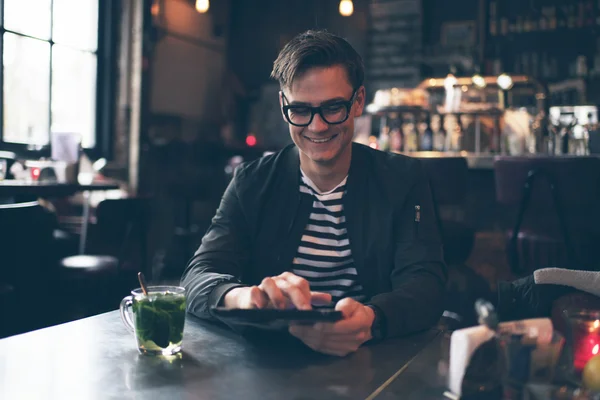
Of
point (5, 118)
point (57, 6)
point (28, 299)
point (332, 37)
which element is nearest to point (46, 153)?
point (5, 118)

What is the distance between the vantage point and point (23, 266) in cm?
209

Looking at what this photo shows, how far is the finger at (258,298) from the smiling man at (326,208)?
10.6 inches

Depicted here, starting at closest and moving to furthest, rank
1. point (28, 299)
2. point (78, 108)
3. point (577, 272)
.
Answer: point (577, 272), point (28, 299), point (78, 108)

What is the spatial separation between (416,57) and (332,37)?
19.0 ft

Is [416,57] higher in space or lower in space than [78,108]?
higher

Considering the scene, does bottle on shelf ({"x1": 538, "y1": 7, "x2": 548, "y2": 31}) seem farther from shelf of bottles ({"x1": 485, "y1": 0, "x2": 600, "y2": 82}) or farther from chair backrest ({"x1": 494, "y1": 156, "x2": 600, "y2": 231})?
Result: chair backrest ({"x1": 494, "y1": 156, "x2": 600, "y2": 231})

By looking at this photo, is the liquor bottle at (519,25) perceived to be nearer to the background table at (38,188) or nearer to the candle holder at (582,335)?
the background table at (38,188)

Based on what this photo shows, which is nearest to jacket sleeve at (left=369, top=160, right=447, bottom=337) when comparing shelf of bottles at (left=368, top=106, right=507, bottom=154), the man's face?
the man's face

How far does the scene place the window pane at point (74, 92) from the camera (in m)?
4.82

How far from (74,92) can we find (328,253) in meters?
4.16

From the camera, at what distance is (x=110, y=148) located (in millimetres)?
5473

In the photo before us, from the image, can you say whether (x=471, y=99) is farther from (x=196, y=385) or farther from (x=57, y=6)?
(x=196, y=385)

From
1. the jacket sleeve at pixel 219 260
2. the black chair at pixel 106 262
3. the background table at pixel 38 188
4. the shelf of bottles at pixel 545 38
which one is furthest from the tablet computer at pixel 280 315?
the shelf of bottles at pixel 545 38

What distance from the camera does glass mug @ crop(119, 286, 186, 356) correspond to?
2.88ft
